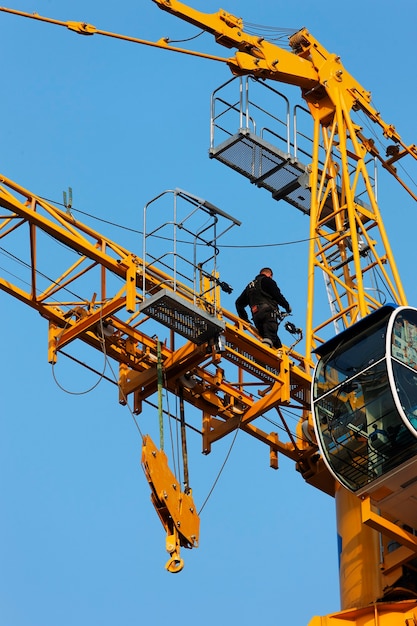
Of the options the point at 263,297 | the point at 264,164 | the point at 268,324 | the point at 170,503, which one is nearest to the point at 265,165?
the point at 264,164

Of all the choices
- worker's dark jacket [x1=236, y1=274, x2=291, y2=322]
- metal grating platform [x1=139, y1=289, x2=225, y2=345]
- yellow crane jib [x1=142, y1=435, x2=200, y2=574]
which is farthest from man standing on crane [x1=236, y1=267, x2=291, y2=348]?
yellow crane jib [x1=142, y1=435, x2=200, y2=574]

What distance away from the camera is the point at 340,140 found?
4231cm

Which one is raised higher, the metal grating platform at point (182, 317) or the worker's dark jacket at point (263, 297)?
the worker's dark jacket at point (263, 297)

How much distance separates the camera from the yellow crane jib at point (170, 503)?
3331 centimetres

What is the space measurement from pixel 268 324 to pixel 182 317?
3.13 metres

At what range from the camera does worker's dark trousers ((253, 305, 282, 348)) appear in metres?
37.6

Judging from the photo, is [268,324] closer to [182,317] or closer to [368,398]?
[182,317]

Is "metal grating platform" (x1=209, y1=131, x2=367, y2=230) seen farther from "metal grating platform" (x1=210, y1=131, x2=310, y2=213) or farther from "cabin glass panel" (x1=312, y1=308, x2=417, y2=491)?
"cabin glass panel" (x1=312, y1=308, x2=417, y2=491)

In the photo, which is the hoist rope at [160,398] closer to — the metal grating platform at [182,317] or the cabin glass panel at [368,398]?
the metal grating platform at [182,317]

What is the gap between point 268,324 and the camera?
124 ft

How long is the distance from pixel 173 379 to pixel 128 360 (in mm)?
1020

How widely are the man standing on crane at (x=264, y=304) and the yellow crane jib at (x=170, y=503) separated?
15.6 feet

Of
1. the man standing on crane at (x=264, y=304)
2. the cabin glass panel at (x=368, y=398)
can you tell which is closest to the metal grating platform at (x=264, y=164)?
the man standing on crane at (x=264, y=304)

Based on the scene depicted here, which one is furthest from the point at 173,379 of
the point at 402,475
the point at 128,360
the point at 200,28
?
the point at 200,28
